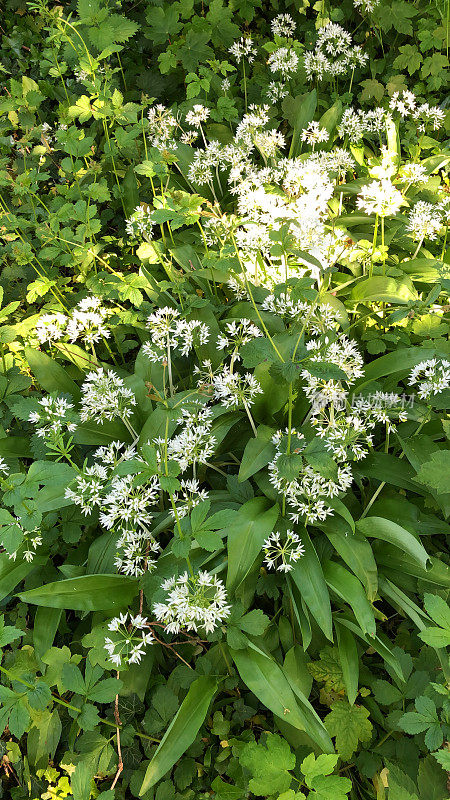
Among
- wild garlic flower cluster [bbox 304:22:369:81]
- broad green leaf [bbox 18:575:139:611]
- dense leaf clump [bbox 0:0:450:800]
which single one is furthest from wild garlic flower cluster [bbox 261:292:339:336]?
wild garlic flower cluster [bbox 304:22:369:81]

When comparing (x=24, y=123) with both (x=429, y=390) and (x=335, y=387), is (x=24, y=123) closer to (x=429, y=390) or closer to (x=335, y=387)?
(x=335, y=387)

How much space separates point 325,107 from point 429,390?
7.86ft

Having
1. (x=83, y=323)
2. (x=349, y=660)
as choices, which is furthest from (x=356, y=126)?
(x=349, y=660)

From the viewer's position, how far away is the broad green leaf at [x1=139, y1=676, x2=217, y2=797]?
1.73 metres

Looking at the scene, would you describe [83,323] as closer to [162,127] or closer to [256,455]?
[256,455]

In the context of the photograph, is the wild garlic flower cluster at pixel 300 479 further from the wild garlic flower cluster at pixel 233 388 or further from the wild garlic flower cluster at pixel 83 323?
the wild garlic flower cluster at pixel 83 323

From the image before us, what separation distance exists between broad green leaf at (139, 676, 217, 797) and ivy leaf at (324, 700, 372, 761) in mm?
402

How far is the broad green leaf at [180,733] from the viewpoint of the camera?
173 centimetres

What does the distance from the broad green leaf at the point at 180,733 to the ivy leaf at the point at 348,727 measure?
15.8 inches

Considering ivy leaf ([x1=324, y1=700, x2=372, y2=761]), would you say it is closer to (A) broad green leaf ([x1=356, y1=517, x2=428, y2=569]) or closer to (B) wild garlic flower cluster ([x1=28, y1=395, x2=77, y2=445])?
(A) broad green leaf ([x1=356, y1=517, x2=428, y2=569])

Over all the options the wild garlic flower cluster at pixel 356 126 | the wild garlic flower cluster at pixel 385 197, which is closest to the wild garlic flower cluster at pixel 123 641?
the wild garlic flower cluster at pixel 385 197

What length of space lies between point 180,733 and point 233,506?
30.3 inches

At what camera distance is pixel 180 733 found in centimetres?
178

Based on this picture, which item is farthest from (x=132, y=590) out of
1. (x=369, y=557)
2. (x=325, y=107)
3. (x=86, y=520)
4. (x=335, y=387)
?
(x=325, y=107)
